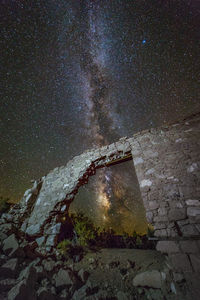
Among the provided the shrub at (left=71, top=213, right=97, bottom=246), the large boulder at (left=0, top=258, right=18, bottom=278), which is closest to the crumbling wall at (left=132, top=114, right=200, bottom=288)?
the shrub at (left=71, top=213, right=97, bottom=246)

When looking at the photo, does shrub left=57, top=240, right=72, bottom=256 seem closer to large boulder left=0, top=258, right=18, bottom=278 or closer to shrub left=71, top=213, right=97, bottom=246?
shrub left=71, top=213, right=97, bottom=246

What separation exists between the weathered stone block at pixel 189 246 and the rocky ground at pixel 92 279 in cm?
47

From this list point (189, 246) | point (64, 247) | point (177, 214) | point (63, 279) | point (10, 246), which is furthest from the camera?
point (64, 247)

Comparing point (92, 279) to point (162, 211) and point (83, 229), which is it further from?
point (162, 211)

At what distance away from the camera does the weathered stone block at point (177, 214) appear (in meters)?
2.71

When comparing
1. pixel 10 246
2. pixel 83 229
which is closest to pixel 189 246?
pixel 83 229

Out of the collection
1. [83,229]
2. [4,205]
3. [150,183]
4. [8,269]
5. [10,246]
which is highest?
[4,205]

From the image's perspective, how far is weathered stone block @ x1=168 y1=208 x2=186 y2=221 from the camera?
8.90ft

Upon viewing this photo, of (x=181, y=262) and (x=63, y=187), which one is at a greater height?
(x=63, y=187)

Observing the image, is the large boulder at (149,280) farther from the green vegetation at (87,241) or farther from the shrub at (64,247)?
the shrub at (64,247)

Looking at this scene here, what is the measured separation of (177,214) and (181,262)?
2.66 feet

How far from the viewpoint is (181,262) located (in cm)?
224

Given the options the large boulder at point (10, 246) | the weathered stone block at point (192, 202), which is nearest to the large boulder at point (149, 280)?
the weathered stone block at point (192, 202)

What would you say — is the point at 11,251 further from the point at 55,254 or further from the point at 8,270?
the point at 55,254
